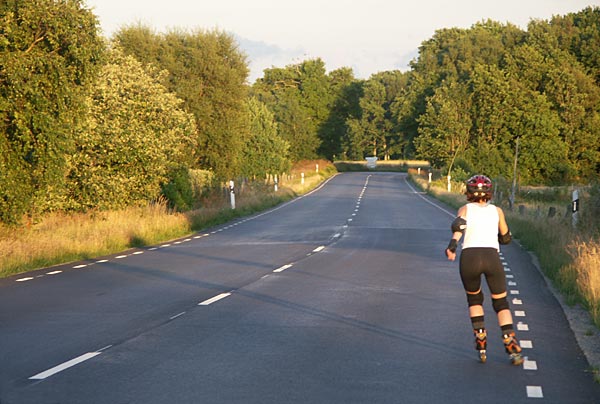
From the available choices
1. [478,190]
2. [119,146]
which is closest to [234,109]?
[119,146]

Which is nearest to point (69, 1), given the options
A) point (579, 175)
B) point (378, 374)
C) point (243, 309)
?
point (243, 309)

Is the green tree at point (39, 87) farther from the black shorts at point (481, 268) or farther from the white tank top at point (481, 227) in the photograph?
the black shorts at point (481, 268)

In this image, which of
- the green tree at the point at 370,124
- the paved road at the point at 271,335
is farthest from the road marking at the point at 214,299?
the green tree at the point at 370,124

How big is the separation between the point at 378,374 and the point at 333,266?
32.4ft

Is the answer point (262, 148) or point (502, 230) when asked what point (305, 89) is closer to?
point (262, 148)

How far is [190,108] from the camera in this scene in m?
49.9

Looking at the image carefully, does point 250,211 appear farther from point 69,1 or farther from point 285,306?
point 285,306

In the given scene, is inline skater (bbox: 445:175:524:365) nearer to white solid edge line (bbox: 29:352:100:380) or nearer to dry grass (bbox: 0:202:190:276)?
white solid edge line (bbox: 29:352:100:380)

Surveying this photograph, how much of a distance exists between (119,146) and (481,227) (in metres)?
19.8

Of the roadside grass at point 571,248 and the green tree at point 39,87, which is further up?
the green tree at point 39,87

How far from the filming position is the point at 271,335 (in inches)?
378

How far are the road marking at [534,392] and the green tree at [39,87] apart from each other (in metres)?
13.3

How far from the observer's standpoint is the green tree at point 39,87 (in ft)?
58.3

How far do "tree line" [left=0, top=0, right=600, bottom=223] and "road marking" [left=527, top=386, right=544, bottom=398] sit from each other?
525 inches
